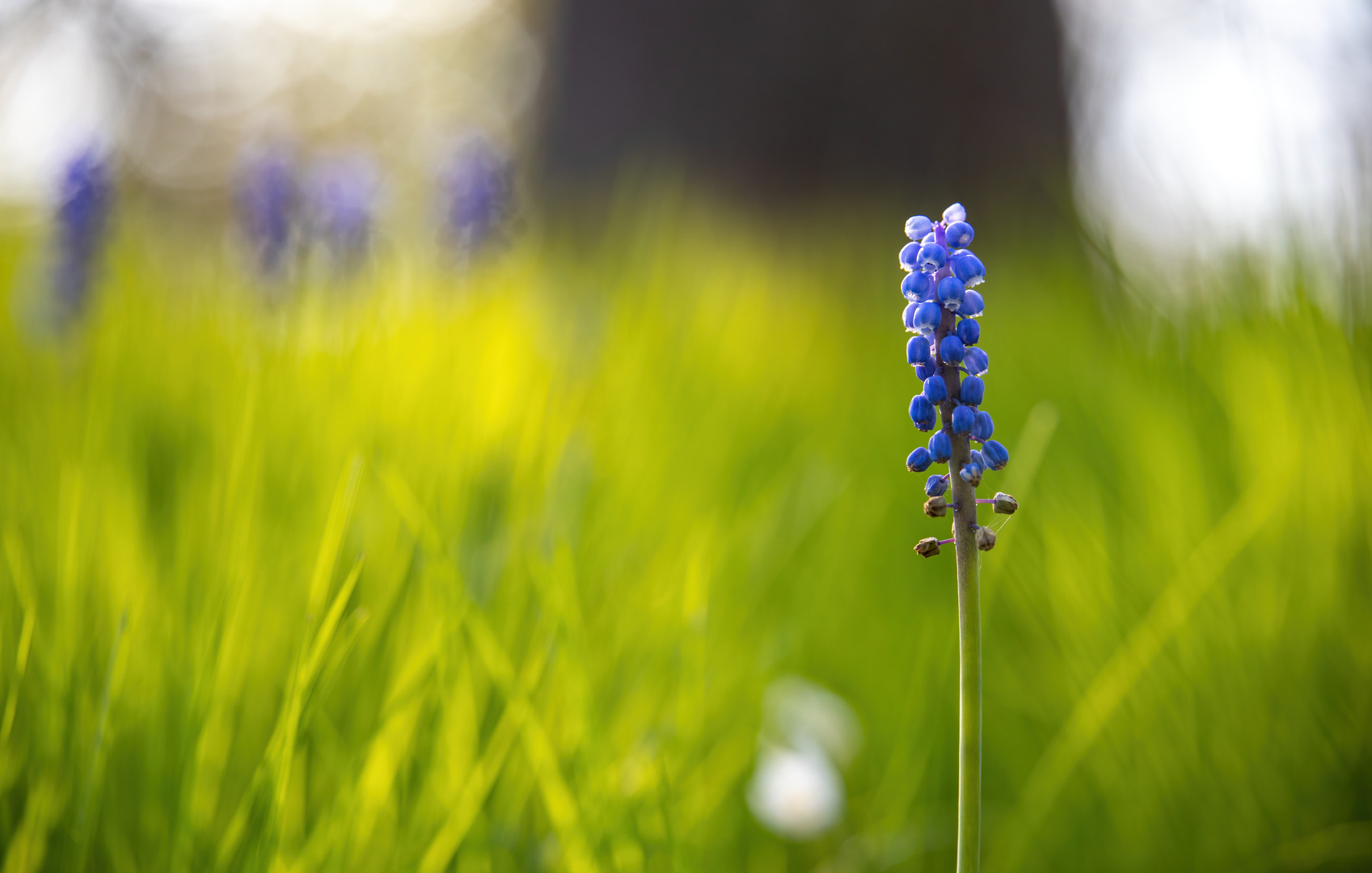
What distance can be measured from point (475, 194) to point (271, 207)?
628mm

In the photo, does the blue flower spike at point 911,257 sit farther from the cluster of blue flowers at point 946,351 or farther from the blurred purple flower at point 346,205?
the blurred purple flower at point 346,205

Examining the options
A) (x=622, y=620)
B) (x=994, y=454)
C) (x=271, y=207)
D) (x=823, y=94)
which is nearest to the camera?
(x=994, y=454)

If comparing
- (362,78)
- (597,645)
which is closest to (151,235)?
(597,645)

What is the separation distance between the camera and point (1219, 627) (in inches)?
51.0

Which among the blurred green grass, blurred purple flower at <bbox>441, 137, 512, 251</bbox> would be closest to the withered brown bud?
the blurred green grass

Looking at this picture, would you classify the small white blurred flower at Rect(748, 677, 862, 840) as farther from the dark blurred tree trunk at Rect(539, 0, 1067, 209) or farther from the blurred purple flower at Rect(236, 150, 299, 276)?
the dark blurred tree trunk at Rect(539, 0, 1067, 209)

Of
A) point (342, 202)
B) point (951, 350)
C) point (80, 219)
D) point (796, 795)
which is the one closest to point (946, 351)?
point (951, 350)

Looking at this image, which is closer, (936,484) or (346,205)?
(936,484)

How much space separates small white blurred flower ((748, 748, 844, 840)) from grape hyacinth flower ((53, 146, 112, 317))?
2100mm

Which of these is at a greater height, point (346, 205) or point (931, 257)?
point (346, 205)

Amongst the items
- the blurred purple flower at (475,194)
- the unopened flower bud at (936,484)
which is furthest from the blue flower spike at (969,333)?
the blurred purple flower at (475,194)

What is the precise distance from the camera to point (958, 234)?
0.70 metres

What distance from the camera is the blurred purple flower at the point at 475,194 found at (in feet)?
9.96

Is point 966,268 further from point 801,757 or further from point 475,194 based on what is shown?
point 475,194
